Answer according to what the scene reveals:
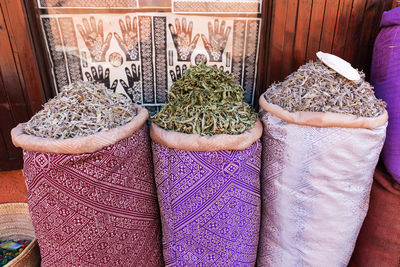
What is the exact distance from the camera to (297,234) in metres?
1.42

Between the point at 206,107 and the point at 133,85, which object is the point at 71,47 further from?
the point at 206,107

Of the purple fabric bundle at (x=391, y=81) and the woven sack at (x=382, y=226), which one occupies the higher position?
the purple fabric bundle at (x=391, y=81)

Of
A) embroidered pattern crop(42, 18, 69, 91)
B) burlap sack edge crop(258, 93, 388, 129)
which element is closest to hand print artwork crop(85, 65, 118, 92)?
embroidered pattern crop(42, 18, 69, 91)

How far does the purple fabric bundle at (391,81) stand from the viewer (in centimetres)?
141

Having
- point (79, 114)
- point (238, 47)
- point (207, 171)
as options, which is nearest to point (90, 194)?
point (79, 114)

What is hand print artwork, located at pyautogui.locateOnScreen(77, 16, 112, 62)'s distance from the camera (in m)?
1.65

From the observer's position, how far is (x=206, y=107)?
4.39 feet

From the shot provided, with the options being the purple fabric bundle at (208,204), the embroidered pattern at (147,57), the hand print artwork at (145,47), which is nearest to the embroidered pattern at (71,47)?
the hand print artwork at (145,47)

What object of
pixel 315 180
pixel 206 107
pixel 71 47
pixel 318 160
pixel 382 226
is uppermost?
pixel 71 47

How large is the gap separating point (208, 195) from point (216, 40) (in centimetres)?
99

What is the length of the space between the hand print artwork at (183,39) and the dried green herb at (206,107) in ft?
1.19

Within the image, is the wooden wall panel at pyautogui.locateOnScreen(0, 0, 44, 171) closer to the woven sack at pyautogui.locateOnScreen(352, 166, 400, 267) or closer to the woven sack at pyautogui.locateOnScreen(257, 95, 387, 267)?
the woven sack at pyautogui.locateOnScreen(257, 95, 387, 267)

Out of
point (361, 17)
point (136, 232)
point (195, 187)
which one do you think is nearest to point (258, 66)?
point (361, 17)

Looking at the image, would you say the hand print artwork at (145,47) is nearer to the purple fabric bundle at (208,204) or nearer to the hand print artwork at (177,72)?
the hand print artwork at (177,72)
